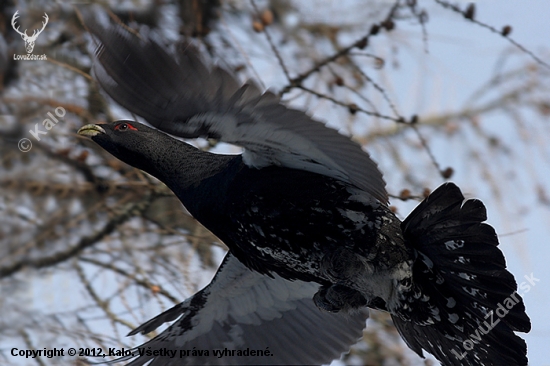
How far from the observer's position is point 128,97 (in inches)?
137

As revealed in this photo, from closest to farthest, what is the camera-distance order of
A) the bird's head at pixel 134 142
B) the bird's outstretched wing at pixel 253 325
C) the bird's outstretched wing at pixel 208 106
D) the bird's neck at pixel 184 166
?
the bird's outstretched wing at pixel 208 106 → the bird's neck at pixel 184 166 → the bird's head at pixel 134 142 → the bird's outstretched wing at pixel 253 325

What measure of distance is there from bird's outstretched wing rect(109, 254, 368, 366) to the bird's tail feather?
56 cm

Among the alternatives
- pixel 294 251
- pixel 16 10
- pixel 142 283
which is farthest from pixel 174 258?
pixel 16 10

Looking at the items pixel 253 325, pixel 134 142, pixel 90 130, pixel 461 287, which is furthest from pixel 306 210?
pixel 90 130

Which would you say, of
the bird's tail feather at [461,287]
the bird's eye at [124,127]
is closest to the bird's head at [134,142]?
the bird's eye at [124,127]

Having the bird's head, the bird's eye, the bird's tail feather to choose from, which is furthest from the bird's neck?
the bird's tail feather

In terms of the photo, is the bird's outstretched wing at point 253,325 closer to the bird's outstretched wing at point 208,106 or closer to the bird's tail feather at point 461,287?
the bird's tail feather at point 461,287

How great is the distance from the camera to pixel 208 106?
130 inches

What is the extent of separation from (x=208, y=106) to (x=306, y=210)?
2.26 ft

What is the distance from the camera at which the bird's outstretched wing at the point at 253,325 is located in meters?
4.21

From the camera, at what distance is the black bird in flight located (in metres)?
3.37

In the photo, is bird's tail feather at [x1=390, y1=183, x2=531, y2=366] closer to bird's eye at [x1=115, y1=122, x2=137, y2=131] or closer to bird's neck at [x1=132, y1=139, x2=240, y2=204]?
bird's neck at [x1=132, y1=139, x2=240, y2=204]

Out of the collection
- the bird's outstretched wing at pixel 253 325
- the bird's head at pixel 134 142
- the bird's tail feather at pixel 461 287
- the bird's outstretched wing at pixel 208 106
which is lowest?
the bird's tail feather at pixel 461 287

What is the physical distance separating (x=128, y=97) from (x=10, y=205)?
1481 mm
